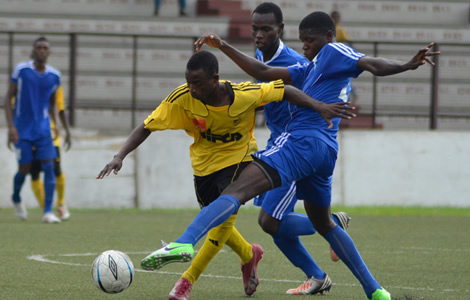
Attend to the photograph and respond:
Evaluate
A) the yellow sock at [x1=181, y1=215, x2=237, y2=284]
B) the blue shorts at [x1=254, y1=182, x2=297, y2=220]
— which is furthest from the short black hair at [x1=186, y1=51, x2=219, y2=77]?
the blue shorts at [x1=254, y1=182, x2=297, y2=220]

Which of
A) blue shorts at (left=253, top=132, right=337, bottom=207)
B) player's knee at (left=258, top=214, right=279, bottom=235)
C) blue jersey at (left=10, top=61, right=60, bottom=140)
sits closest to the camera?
blue shorts at (left=253, top=132, right=337, bottom=207)

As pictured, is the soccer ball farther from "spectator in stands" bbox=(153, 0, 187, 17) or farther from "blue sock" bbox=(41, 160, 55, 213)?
"spectator in stands" bbox=(153, 0, 187, 17)

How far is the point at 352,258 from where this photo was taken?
5.77 meters

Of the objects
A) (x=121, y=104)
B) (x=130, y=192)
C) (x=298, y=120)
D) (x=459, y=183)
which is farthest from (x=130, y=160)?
(x=298, y=120)

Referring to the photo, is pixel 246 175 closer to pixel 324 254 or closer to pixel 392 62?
pixel 392 62

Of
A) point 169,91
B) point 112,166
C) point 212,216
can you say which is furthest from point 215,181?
point 169,91

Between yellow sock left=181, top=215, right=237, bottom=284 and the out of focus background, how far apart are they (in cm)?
819

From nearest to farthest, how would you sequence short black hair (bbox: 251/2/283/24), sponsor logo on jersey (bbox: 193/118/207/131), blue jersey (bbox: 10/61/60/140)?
1. sponsor logo on jersey (bbox: 193/118/207/131)
2. short black hair (bbox: 251/2/283/24)
3. blue jersey (bbox: 10/61/60/140)

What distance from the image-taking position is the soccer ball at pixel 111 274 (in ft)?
18.7

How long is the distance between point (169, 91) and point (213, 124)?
35.2ft

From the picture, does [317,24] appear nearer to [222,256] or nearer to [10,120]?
[222,256]

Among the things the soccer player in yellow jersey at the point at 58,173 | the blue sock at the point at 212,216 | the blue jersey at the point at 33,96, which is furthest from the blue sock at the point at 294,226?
the soccer player in yellow jersey at the point at 58,173

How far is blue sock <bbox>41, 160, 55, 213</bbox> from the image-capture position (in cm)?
1209

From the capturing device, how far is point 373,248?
9.48 metres
